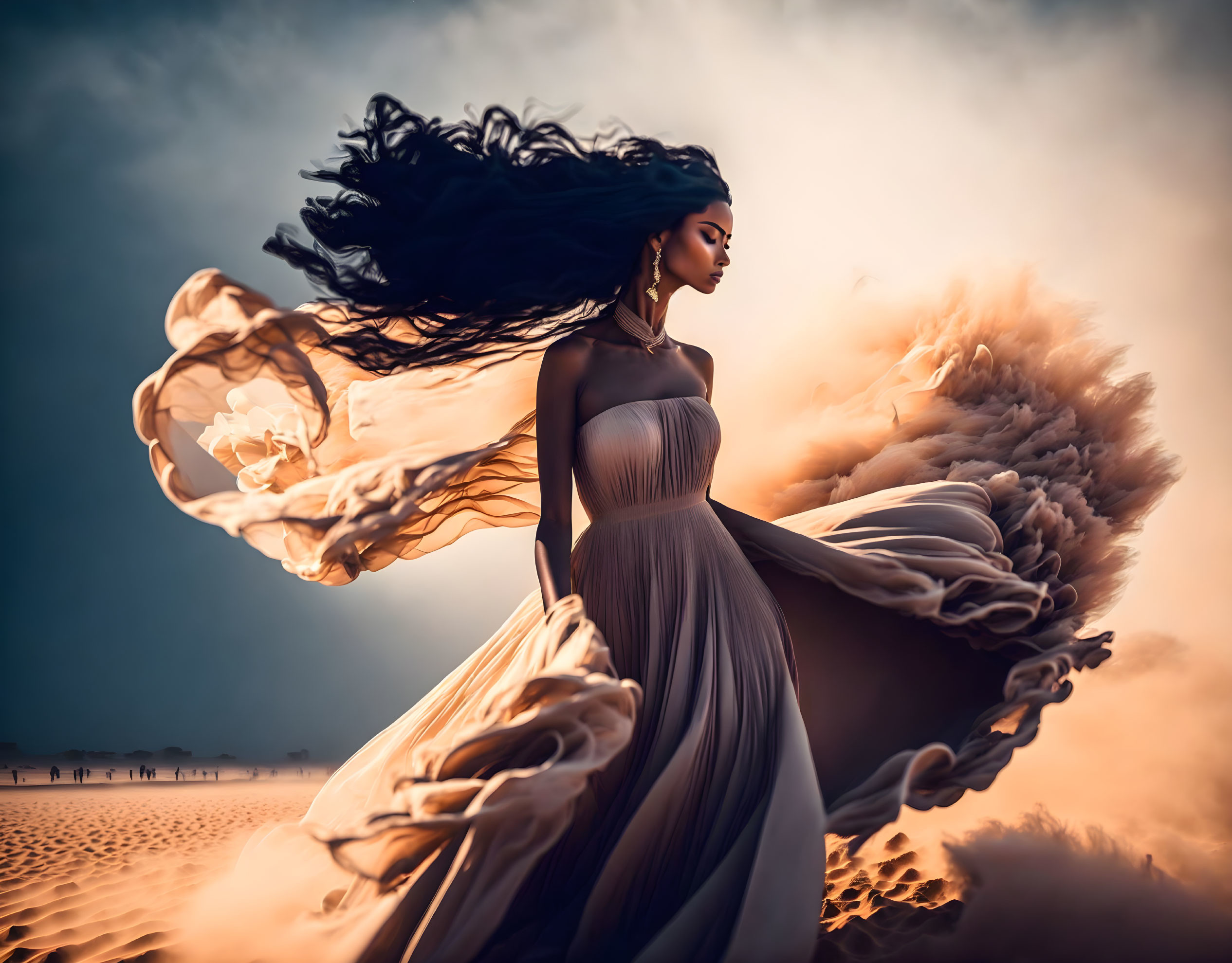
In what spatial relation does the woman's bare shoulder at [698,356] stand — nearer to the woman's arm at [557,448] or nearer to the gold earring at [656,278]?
the gold earring at [656,278]

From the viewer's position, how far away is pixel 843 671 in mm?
3385

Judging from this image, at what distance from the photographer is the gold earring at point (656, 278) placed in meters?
3.24

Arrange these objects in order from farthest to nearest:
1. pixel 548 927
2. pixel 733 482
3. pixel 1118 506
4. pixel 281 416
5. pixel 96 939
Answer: pixel 733 482, pixel 1118 506, pixel 96 939, pixel 281 416, pixel 548 927

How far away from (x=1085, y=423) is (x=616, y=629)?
8.43 feet

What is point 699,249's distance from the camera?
10.5ft

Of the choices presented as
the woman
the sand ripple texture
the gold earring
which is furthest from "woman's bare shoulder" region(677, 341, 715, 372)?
the sand ripple texture

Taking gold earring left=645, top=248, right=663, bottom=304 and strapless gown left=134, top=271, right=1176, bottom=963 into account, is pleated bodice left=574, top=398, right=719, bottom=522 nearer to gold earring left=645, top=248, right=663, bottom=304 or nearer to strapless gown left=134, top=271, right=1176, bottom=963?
strapless gown left=134, top=271, right=1176, bottom=963

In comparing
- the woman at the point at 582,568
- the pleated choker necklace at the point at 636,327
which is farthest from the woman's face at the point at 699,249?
the pleated choker necklace at the point at 636,327

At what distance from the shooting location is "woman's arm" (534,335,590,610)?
293cm

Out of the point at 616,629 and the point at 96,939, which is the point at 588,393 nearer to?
the point at 616,629

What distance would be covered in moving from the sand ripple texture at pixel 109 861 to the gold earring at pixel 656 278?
10.0 feet

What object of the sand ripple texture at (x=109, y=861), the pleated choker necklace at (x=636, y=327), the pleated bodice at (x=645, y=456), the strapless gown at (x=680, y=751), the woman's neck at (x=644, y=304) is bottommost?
the sand ripple texture at (x=109, y=861)

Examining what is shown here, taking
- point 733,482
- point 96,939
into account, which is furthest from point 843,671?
point 96,939

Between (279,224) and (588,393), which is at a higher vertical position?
(279,224)
